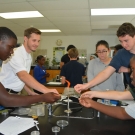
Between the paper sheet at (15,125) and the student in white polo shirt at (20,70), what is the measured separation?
0.41 meters

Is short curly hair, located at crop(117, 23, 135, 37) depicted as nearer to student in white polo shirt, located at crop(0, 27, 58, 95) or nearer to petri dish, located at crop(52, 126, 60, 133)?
student in white polo shirt, located at crop(0, 27, 58, 95)

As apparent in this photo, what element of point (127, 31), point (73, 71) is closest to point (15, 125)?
point (127, 31)

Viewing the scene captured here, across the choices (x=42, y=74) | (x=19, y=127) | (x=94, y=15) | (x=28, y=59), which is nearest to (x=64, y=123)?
(x=19, y=127)

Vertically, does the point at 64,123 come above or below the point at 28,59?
below

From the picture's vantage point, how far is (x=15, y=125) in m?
1.10

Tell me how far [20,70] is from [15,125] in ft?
2.34

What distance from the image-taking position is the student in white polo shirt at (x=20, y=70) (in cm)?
166

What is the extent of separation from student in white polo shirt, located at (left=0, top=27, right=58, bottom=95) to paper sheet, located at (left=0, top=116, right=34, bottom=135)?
1.36 feet

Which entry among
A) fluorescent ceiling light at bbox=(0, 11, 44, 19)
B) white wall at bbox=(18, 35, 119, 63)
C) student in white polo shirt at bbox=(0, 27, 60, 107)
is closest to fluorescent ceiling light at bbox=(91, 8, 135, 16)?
fluorescent ceiling light at bbox=(0, 11, 44, 19)

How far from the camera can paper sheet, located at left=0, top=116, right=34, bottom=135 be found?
1.01 meters

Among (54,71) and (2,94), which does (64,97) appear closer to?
(2,94)

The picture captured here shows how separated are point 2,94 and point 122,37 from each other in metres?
1.23

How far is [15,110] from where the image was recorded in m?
1.42

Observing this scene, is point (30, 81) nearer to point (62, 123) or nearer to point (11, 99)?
point (11, 99)
